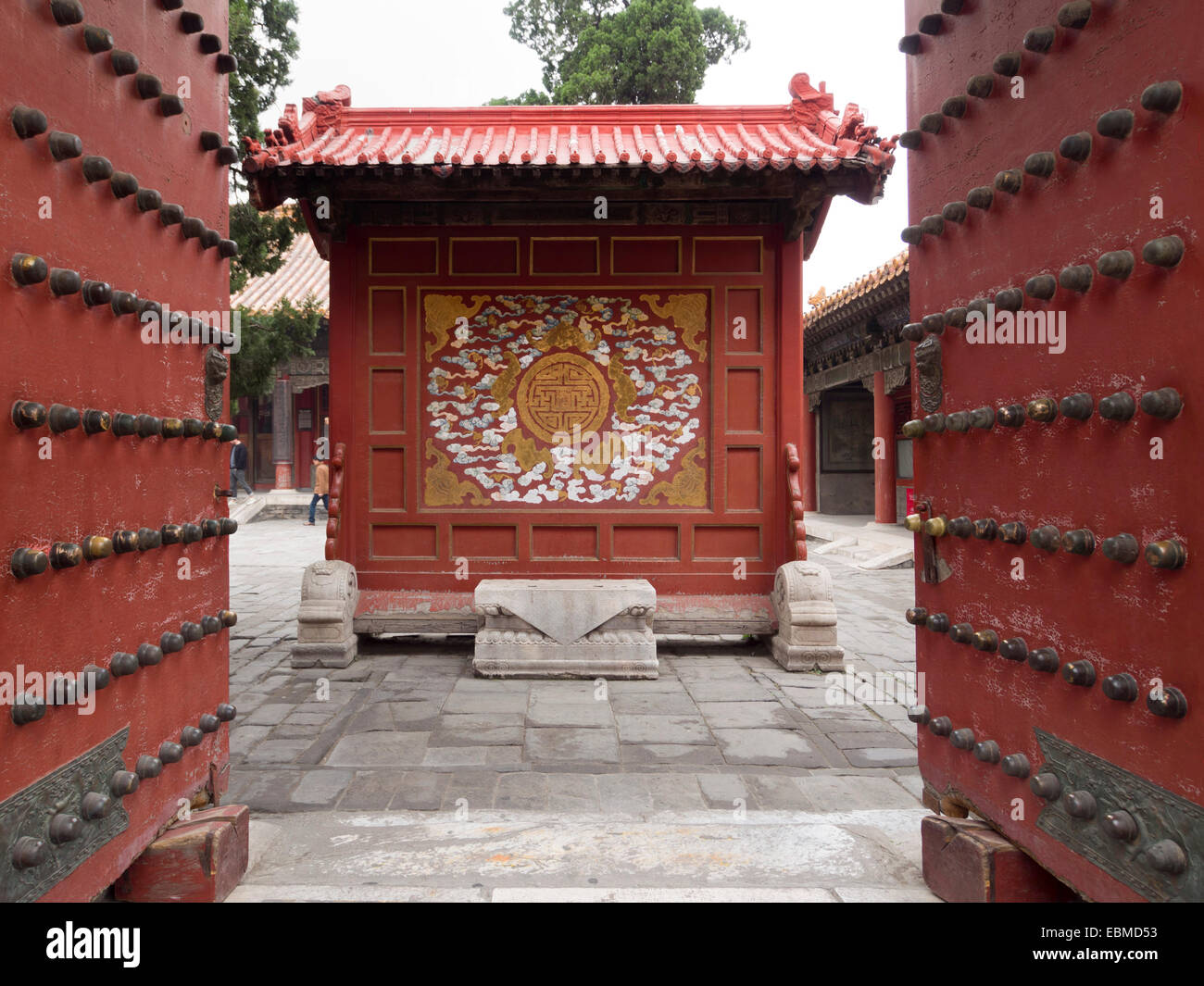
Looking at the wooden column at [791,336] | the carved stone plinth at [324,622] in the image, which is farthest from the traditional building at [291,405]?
the wooden column at [791,336]

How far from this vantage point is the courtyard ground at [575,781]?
7.20 ft

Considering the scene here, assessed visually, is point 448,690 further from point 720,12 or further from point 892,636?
point 720,12

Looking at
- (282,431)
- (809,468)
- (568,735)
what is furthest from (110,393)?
(282,431)

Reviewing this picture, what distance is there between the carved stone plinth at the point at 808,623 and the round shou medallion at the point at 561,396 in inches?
73.7

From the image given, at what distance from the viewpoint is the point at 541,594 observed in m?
A: 4.81

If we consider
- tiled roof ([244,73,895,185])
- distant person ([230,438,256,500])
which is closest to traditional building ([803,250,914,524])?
tiled roof ([244,73,895,185])

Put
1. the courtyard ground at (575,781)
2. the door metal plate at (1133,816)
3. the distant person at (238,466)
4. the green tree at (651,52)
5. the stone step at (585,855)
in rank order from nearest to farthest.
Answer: the door metal plate at (1133,816), the stone step at (585,855), the courtyard ground at (575,781), the green tree at (651,52), the distant person at (238,466)

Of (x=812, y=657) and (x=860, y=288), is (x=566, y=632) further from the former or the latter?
(x=860, y=288)

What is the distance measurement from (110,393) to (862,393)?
52.7 ft

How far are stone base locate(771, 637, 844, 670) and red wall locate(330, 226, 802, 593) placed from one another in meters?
0.67

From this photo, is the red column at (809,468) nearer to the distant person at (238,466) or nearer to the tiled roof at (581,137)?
the tiled roof at (581,137)

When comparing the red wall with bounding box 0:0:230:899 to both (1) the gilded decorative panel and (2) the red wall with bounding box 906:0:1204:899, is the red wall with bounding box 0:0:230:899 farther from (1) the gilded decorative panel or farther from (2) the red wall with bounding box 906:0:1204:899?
(1) the gilded decorative panel

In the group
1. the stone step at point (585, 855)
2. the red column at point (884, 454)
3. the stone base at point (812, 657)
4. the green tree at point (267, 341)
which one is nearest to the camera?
the stone step at point (585, 855)

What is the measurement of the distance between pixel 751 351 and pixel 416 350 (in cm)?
255
